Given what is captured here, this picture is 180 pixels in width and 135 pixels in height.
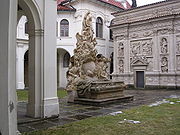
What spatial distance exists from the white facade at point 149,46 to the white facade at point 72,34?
2719mm

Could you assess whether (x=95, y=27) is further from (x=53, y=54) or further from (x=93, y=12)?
(x=53, y=54)

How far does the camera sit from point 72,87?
10914mm

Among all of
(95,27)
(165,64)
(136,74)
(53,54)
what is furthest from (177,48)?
(53,54)

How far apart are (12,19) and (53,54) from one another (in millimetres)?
4357

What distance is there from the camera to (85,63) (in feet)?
37.7

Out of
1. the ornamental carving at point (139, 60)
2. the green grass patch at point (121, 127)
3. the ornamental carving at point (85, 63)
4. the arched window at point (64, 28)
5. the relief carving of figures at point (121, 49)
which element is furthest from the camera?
the arched window at point (64, 28)

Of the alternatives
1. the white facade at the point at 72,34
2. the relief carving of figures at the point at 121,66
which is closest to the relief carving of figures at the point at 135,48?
the relief carving of figures at the point at 121,66

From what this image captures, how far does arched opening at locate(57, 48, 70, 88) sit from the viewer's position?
87.2 ft

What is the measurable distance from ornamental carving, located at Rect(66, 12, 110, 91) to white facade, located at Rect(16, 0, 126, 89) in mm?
13080

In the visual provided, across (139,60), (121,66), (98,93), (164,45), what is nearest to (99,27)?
(121,66)

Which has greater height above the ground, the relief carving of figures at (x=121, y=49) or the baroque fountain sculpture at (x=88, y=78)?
the relief carving of figures at (x=121, y=49)
